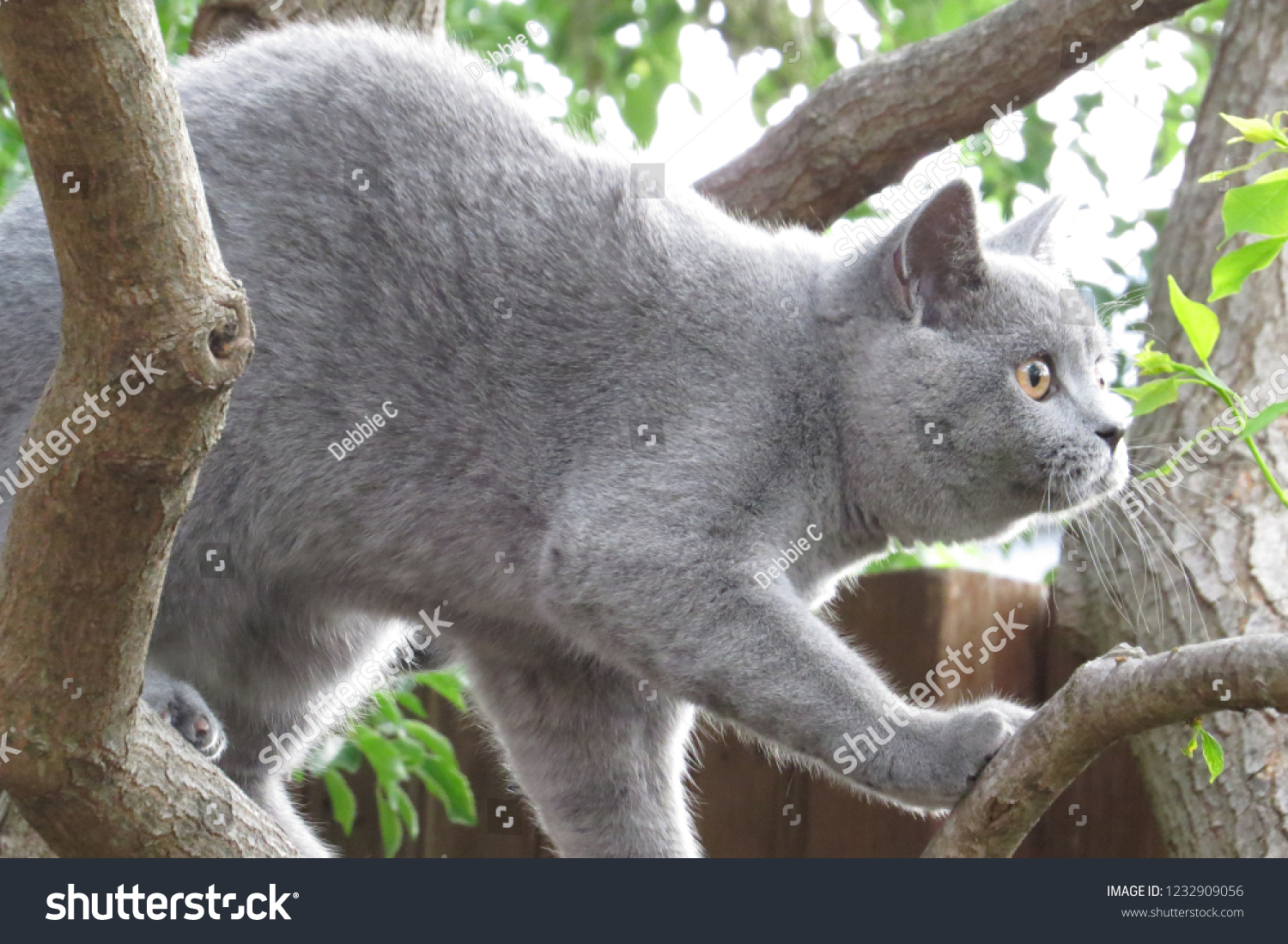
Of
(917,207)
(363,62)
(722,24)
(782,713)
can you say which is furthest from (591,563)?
(722,24)

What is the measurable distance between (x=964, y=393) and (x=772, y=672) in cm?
56

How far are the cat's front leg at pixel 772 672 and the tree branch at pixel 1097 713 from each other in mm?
98

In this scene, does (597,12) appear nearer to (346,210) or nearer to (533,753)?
(346,210)

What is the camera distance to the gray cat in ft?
6.29

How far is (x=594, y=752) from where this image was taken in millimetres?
2352

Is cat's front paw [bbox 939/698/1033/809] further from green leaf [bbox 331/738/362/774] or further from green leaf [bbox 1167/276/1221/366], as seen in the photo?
green leaf [bbox 331/738/362/774]

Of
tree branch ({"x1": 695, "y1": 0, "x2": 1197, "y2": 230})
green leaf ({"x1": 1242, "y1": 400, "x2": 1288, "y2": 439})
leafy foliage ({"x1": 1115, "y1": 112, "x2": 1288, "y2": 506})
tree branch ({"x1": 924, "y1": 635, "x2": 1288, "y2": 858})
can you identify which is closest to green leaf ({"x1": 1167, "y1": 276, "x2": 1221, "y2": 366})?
leafy foliage ({"x1": 1115, "y1": 112, "x2": 1288, "y2": 506})

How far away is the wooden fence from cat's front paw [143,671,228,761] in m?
1.11

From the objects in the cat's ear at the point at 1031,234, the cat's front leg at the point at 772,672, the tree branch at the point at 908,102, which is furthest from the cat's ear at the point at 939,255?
the tree branch at the point at 908,102

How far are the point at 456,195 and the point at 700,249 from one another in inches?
16.2

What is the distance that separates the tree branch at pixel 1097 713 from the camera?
1389mm

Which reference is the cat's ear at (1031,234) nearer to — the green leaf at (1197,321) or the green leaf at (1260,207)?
the green leaf at (1197,321)

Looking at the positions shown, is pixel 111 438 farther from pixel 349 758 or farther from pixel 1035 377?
pixel 349 758

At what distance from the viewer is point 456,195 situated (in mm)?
2072
